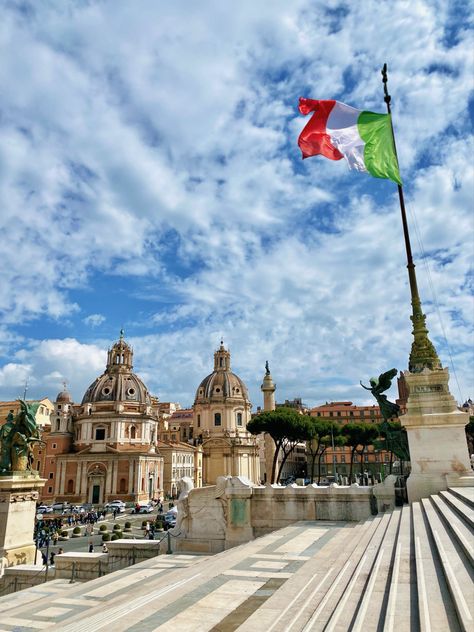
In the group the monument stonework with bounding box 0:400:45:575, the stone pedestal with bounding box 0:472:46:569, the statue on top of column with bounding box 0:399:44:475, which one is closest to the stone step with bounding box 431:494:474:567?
the monument stonework with bounding box 0:400:45:575

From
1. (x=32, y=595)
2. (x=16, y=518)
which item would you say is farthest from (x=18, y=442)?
(x=32, y=595)

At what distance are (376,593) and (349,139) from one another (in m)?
14.7

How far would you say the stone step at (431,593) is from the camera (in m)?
4.27

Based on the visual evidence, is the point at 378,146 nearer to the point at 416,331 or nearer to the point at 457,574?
the point at 416,331

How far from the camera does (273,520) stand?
48.4 feet

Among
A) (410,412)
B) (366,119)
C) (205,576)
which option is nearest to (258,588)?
(205,576)

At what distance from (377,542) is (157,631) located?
484 centimetres

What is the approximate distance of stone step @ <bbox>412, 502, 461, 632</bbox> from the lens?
4273 millimetres

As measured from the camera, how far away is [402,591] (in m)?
5.39

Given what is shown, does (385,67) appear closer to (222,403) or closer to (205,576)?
(205,576)

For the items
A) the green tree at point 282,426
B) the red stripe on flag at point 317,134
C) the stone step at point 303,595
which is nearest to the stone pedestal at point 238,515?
the stone step at point 303,595

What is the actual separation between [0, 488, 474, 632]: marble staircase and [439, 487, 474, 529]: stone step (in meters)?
0.04

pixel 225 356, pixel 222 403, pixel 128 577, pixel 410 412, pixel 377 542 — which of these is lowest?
pixel 128 577

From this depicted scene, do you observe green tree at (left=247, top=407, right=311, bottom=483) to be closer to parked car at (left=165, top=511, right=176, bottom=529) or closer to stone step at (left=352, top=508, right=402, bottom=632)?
parked car at (left=165, top=511, right=176, bottom=529)
